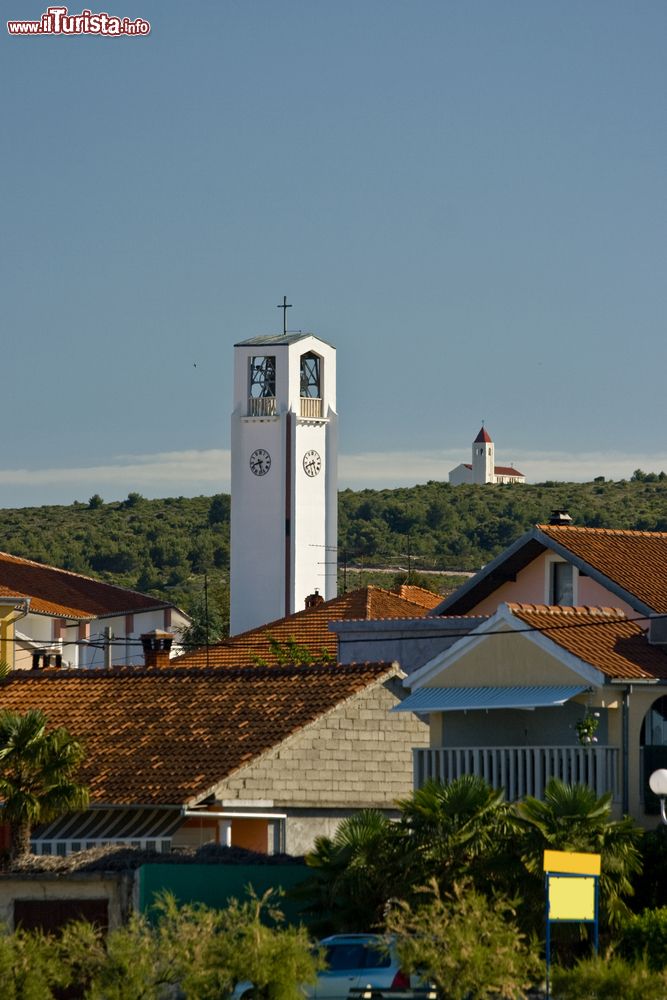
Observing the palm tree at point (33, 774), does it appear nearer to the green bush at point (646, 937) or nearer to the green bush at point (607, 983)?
the green bush at point (646, 937)

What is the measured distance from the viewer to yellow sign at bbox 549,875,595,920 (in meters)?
20.2

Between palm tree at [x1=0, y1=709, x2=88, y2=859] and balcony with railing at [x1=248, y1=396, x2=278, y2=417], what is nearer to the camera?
palm tree at [x1=0, y1=709, x2=88, y2=859]

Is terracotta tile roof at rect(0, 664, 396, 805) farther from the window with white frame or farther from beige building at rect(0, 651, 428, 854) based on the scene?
the window with white frame

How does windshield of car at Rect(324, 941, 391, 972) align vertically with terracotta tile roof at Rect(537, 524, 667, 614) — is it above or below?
below

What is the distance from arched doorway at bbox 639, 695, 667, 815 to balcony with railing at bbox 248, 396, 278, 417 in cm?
7888

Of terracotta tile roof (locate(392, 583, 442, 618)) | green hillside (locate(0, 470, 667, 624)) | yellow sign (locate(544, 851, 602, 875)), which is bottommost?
yellow sign (locate(544, 851, 602, 875))

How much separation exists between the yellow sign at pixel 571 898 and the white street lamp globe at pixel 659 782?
3957mm

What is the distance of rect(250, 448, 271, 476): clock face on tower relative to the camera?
349ft

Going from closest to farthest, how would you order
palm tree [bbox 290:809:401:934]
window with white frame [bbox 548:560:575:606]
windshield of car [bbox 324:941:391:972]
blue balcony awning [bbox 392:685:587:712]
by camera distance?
windshield of car [bbox 324:941:391:972] → palm tree [bbox 290:809:401:934] → blue balcony awning [bbox 392:685:587:712] → window with white frame [bbox 548:560:575:606]

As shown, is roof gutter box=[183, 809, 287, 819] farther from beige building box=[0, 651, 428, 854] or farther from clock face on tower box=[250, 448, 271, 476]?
clock face on tower box=[250, 448, 271, 476]

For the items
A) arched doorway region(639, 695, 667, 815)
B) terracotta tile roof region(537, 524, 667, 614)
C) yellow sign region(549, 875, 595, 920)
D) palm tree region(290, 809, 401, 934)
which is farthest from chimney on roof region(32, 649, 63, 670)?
yellow sign region(549, 875, 595, 920)

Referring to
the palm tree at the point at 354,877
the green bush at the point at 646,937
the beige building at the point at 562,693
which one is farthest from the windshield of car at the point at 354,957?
the beige building at the point at 562,693

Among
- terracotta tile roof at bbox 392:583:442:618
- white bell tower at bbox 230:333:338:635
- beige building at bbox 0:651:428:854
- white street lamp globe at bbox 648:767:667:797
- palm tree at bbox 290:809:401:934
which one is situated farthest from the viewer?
white bell tower at bbox 230:333:338:635

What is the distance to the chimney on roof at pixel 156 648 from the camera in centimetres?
4006
